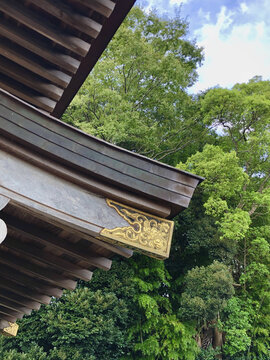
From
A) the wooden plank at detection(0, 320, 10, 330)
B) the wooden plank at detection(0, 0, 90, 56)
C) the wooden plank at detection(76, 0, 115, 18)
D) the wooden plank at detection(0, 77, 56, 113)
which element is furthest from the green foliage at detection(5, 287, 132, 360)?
the wooden plank at detection(76, 0, 115, 18)

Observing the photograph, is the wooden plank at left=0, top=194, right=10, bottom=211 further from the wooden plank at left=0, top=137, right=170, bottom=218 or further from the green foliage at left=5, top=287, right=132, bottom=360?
the green foliage at left=5, top=287, right=132, bottom=360

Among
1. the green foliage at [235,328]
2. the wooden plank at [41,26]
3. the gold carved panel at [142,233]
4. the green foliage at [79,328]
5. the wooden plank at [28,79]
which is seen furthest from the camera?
the green foliage at [235,328]

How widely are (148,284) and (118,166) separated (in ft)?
38.3

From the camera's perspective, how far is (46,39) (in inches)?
103

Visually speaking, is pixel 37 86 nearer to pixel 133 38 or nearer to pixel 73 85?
pixel 73 85

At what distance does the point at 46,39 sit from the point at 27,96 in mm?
454

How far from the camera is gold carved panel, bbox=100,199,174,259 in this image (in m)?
1.93

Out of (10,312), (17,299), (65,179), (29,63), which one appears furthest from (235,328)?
(65,179)

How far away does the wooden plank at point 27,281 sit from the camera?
2.78 m

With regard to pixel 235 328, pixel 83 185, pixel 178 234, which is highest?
pixel 178 234

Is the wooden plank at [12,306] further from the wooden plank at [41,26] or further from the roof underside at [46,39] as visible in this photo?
the wooden plank at [41,26]

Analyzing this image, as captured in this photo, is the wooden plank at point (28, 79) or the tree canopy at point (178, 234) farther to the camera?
the tree canopy at point (178, 234)

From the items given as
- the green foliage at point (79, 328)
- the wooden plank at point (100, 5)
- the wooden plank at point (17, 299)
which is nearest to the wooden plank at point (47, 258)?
the wooden plank at point (17, 299)

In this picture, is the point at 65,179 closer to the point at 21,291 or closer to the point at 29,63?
the point at 29,63
